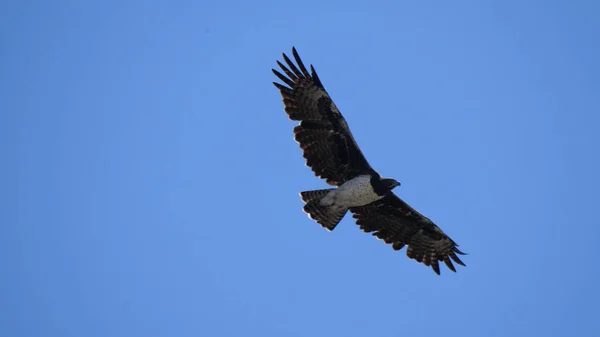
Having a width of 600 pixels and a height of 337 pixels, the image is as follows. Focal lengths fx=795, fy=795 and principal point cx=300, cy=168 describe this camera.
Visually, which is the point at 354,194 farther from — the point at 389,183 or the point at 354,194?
the point at 389,183

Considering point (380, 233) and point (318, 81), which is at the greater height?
point (318, 81)

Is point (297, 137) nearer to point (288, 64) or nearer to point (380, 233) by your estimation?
point (288, 64)

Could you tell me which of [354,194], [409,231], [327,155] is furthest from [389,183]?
[409,231]

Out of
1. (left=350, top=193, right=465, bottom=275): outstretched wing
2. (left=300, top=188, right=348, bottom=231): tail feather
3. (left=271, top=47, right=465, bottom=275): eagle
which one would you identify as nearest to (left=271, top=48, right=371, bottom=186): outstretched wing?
(left=271, top=47, right=465, bottom=275): eagle

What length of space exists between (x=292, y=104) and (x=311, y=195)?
5.51 ft

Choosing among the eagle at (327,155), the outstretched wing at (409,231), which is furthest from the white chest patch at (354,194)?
the outstretched wing at (409,231)

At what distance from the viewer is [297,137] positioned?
1420cm

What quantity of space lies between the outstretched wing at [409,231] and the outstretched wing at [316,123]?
117 cm

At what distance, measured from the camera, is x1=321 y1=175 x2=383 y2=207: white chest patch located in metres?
14.0

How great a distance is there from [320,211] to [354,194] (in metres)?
0.79

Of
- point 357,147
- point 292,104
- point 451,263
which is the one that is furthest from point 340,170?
point 451,263

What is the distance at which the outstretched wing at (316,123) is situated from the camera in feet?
A: 46.1

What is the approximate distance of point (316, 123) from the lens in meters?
14.1

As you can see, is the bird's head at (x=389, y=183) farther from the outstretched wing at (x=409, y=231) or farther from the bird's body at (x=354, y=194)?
the outstretched wing at (x=409, y=231)
